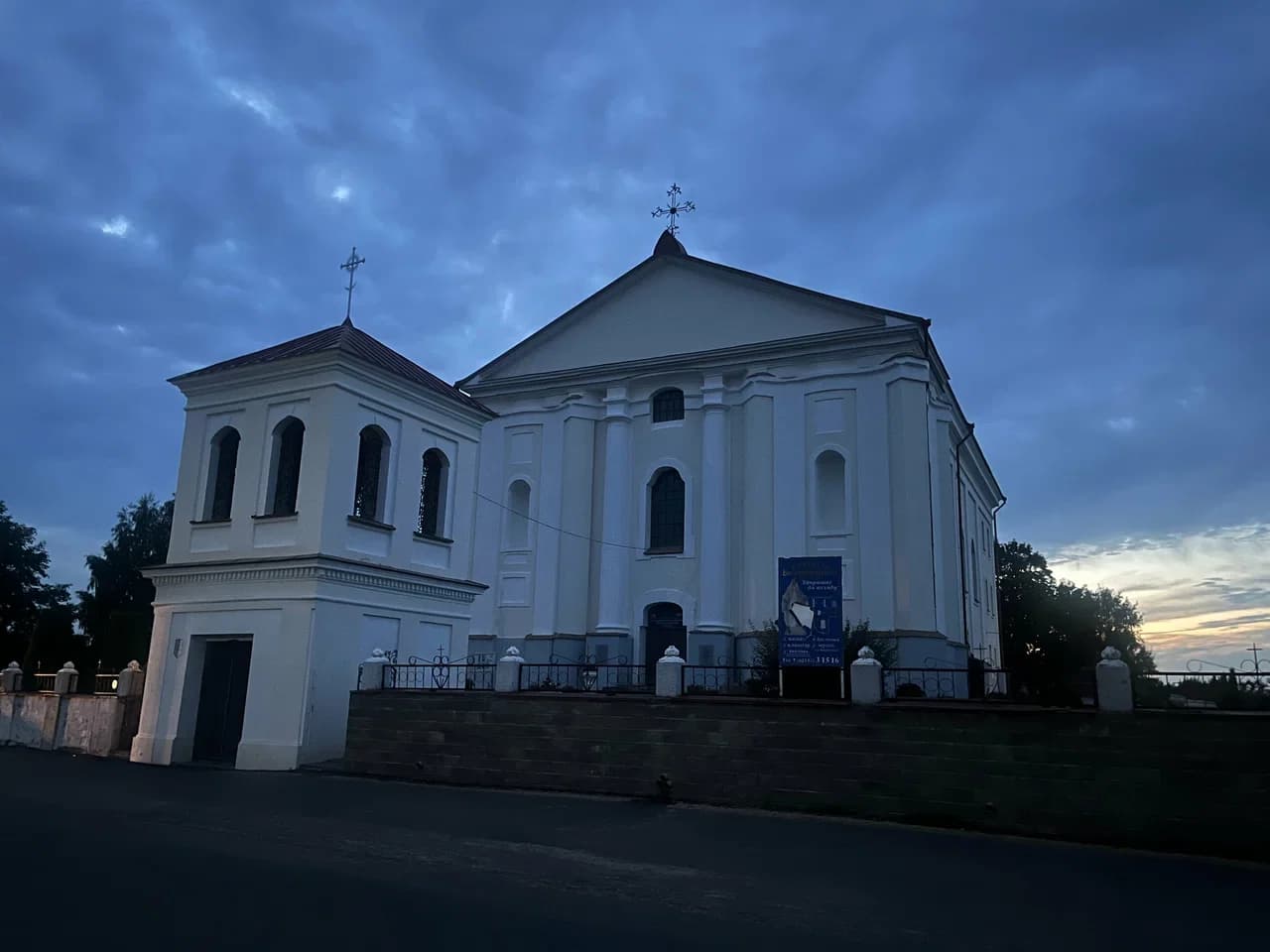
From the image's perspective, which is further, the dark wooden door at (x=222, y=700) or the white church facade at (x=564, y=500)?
the dark wooden door at (x=222, y=700)

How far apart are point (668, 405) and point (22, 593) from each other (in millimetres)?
35962

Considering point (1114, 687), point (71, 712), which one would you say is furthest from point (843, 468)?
point (71, 712)

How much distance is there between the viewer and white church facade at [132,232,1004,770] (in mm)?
18219

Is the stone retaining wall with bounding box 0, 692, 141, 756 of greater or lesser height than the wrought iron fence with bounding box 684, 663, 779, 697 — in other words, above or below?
below

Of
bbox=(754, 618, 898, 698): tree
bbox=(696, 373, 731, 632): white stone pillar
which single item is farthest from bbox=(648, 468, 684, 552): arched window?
bbox=(754, 618, 898, 698): tree

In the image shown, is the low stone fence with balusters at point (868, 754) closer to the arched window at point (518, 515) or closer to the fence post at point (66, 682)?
the fence post at point (66, 682)

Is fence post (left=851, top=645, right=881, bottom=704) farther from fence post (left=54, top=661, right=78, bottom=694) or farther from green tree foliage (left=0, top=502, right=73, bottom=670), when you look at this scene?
green tree foliage (left=0, top=502, right=73, bottom=670)

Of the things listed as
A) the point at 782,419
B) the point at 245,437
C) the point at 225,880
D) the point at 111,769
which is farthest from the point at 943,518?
the point at 225,880

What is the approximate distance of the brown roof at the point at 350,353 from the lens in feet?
62.2

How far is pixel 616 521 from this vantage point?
91.4ft

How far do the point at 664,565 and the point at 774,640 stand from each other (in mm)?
7154

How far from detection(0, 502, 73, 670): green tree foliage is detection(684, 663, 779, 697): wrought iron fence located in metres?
33.8

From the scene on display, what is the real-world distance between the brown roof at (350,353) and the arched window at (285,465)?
1412 millimetres

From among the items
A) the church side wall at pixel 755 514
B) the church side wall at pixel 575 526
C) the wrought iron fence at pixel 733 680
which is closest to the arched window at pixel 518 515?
the church side wall at pixel 575 526
